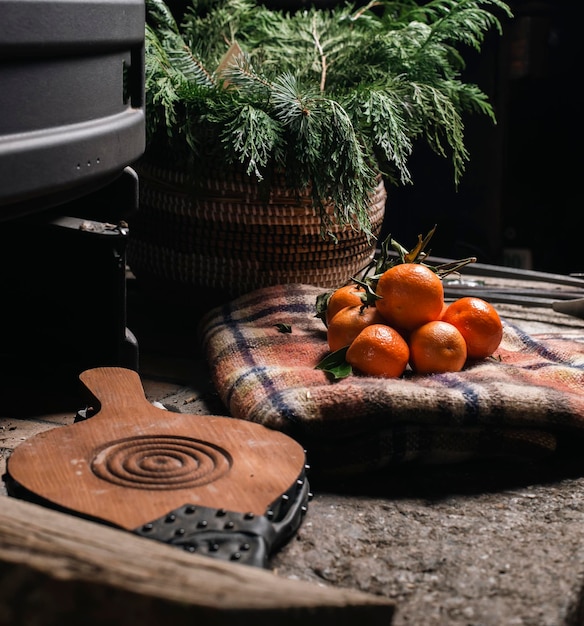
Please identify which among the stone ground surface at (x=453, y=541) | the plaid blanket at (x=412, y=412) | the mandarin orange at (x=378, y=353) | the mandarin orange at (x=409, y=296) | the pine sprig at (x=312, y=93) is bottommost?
the stone ground surface at (x=453, y=541)

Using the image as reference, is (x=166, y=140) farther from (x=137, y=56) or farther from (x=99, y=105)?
(x=99, y=105)

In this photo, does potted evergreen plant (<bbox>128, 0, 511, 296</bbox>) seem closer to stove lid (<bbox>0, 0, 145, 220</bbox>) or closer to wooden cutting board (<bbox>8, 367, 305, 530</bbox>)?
stove lid (<bbox>0, 0, 145, 220</bbox>)

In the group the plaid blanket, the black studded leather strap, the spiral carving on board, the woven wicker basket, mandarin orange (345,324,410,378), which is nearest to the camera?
the black studded leather strap

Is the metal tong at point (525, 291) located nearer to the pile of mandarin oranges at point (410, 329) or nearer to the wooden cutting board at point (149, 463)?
the pile of mandarin oranges at point (410, 329)

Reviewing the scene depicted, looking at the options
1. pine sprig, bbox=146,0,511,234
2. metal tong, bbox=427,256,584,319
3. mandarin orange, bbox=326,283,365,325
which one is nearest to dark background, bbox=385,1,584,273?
metal tong, bbox=427,256,584,319

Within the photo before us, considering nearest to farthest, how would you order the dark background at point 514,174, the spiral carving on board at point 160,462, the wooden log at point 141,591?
the wooden log at point 141,591, the spiral carving on board at point 160,462, the dark background at point 514,174

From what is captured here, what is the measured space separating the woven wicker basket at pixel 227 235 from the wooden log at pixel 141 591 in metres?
1.22

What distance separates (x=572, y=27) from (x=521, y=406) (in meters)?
2.37

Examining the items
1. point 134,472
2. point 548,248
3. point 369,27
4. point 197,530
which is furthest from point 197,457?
point 548,248

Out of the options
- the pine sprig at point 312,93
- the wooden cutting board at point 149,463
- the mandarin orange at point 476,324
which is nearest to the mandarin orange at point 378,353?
the mandarin orange at point 476,324

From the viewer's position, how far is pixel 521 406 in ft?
4.69

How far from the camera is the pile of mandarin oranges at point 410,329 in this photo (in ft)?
5.08

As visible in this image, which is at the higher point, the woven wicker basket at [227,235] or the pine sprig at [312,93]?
Answer: the pine sprig at [312,93]

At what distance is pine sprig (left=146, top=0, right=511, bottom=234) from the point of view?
186cm
